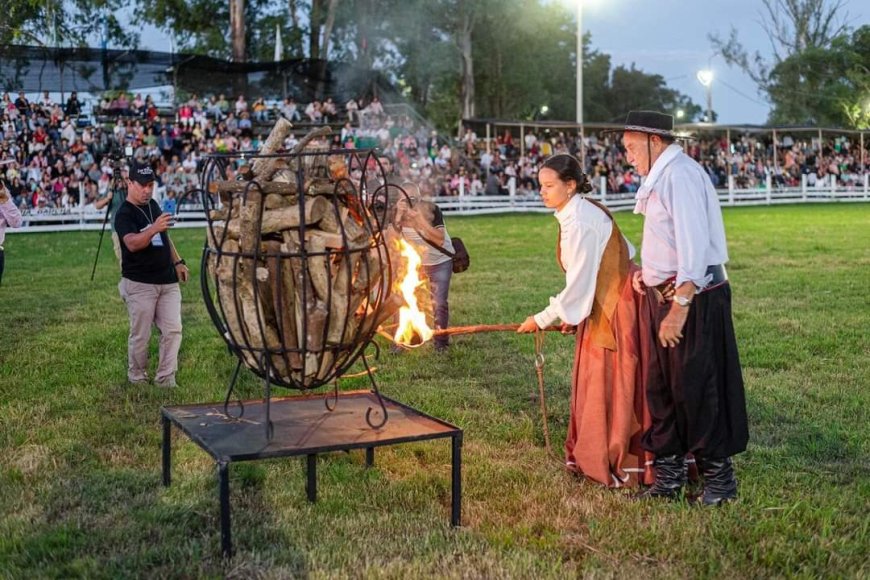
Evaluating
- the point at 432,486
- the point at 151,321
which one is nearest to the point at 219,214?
the point at 432,486

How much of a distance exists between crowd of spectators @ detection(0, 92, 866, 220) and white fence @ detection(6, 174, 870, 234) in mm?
355

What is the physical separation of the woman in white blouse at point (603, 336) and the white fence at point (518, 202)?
Result: 873 inches

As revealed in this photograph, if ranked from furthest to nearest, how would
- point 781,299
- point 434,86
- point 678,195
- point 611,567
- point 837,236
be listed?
point 434,86 → point 837,236 → point 781,299 → point 678,195 → point 611,567

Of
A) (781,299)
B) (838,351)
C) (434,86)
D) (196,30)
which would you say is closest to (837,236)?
(781,299)

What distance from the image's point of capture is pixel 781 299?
38.7ft

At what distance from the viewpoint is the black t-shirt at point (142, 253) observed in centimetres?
752

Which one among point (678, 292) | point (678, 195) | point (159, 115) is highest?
point (159, 115)

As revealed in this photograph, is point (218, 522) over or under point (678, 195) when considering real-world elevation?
under

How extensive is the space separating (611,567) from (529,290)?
870 centimetres

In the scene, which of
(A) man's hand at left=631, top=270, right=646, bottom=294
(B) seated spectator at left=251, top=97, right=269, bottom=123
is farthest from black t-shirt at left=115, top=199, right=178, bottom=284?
(B) seated spectator at left=251, top=97, right=269, bottom=123

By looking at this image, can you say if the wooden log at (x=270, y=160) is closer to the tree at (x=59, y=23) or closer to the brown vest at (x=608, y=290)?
the brown vest at (x=608, y=290)

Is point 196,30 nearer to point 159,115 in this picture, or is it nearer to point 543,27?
point 159,115

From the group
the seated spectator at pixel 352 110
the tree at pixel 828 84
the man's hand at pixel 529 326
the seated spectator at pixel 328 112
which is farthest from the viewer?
the tree at pixel 828 84

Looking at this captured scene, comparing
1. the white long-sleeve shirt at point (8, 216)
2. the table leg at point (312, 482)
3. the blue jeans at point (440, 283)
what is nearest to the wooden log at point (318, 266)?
the table leg at point (312, 482)
